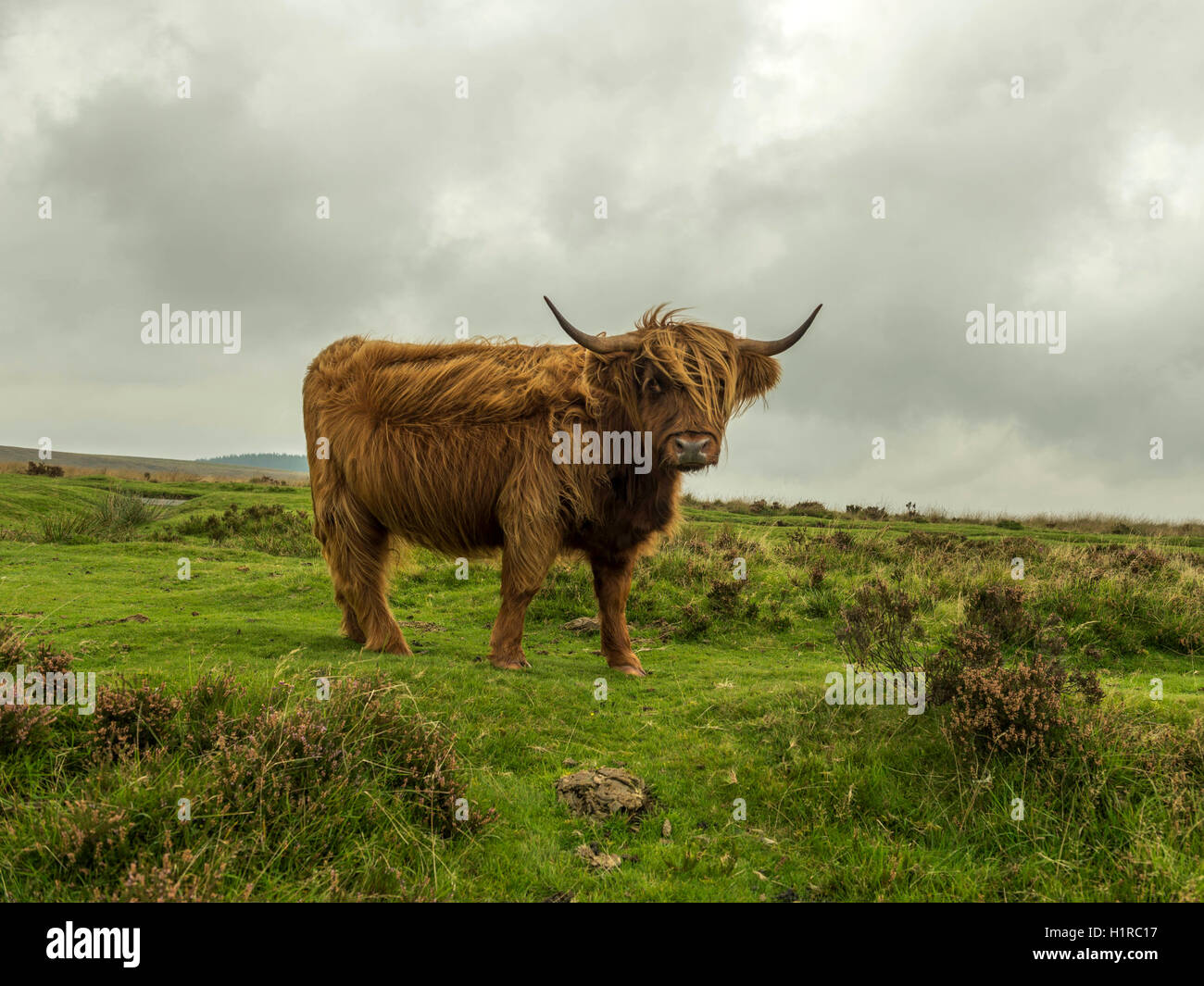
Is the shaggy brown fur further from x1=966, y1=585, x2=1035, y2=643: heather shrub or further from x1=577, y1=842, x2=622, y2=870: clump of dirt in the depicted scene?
x1=966, y1=585, x2=1035, y2=643: heather shrub

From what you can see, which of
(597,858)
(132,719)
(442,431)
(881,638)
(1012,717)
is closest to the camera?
(597,858)

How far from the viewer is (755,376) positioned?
715cm

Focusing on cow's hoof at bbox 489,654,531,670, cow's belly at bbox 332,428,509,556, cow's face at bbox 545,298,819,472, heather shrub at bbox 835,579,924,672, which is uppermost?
cow's face at bbox 545,298,819,472

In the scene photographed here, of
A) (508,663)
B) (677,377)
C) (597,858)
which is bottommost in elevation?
(597,858)

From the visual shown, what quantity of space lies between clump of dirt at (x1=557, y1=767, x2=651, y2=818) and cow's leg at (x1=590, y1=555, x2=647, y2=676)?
8.93 feet

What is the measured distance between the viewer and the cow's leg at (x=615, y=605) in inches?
291

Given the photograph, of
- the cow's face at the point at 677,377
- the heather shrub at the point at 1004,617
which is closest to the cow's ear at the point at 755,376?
the cow's face at the point at 677,377

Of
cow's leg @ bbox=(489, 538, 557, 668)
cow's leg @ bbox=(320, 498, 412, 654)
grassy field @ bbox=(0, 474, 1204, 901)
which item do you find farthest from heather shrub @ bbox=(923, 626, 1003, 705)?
cow's leg @ bbox=(320, 498, 412, 654)

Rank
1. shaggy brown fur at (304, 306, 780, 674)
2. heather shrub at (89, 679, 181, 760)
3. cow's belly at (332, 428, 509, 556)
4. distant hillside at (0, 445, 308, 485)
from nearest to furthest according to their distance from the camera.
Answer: heather shrub at (89, 679, 181, 760)
shaggy brown fur at (304, 306, 780, 674)
cow's belly at (332, 428, 509, 556)
distant hillside at (0, 445, 308, 485)

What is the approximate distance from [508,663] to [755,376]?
11.6ft

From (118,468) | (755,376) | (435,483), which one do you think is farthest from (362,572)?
(118,468)

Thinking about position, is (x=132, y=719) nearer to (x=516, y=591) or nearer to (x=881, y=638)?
(x=516, y=591)

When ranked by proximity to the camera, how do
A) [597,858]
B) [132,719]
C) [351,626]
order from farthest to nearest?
[351,626] < [132,719] < [597,858]

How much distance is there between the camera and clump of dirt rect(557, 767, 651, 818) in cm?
438
